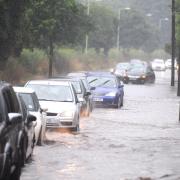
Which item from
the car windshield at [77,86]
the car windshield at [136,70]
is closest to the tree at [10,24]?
the car windshield at [77,86]

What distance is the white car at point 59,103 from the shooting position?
20.7 meters

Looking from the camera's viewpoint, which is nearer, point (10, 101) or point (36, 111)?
point (10, 101)

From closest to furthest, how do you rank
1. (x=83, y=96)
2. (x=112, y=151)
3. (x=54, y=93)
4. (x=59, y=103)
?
1. (x=112, y=151)
2. (x=59, y=103)
3. (x=54, y=93)
4. (x=83, y=96)

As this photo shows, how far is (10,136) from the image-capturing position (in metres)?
10.5

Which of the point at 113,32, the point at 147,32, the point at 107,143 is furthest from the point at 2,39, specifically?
the point at 147,32

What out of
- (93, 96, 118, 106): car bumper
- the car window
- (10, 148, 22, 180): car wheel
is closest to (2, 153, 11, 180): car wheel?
(10, 148, 22, 180): car wheel

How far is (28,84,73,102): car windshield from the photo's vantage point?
2203 centimetres

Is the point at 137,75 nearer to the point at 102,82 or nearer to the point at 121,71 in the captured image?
the point at 121,71

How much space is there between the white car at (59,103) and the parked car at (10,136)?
27.4 feet

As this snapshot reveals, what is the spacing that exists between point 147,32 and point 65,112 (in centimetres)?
10886

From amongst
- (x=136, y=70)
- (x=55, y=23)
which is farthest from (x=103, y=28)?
(x=55, y=23)

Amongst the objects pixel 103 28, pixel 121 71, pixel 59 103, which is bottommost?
pixel 121 71

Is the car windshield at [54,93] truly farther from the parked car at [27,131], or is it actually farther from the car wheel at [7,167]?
the car wheel at [7,167]

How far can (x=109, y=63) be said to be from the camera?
102188 millimetres
